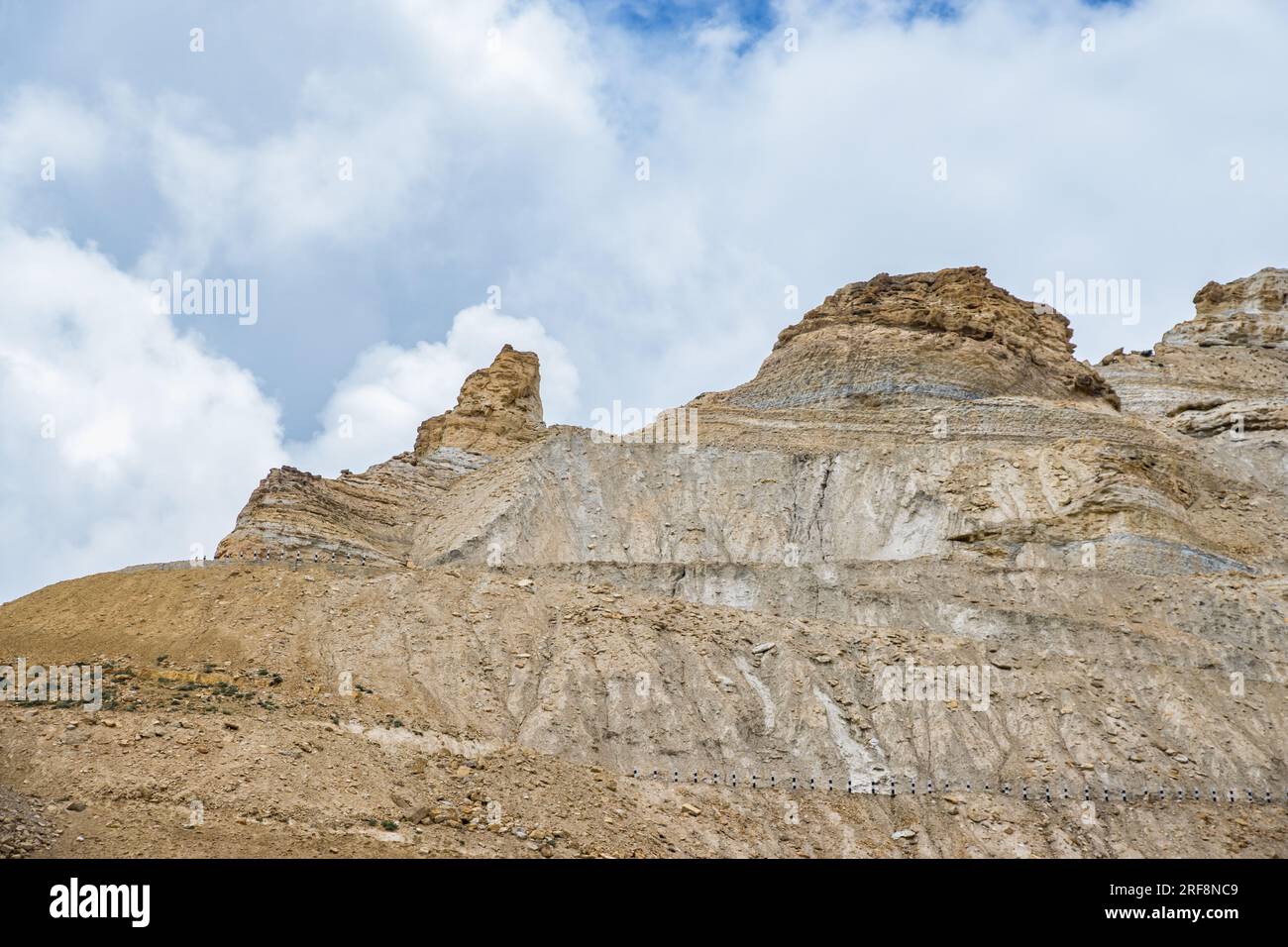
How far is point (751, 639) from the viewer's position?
3192 cm

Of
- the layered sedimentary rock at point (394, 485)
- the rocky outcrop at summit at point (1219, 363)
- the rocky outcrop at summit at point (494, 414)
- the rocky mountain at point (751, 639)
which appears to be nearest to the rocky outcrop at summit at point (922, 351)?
the rocky mountain at point (751, 639)

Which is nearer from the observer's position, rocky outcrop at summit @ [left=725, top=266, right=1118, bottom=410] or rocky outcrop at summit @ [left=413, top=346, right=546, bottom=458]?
rocky outcrop at summit @ [left=725, top=266, right=1118, bottom=410]

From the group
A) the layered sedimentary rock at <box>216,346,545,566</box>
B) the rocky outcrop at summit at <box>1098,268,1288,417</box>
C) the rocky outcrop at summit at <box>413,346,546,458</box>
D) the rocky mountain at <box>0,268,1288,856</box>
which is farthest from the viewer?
the rocky outcrop at summit at <box>1098,268,1288,417</box>

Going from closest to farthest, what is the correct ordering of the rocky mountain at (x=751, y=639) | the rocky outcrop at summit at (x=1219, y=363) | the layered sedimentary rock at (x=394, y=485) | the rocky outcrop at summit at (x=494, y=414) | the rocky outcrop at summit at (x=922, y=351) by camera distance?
the rocky mountain at (x=751, y=639) → the layered sedimentary rock at (x=394, y=485) → the rocky outcrop at summit at (x=922, y=351) → the rocky outcrop at summit at (x=494, y=414) → the rocky outcrop at summit at (x=1219, y=363)

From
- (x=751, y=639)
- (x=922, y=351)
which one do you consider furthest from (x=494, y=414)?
(x=751, y=639)

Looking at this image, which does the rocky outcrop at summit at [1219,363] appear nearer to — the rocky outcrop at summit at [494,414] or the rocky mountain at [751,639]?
the rocky mountain at [751,639]

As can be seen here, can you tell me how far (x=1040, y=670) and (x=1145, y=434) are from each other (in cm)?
2155

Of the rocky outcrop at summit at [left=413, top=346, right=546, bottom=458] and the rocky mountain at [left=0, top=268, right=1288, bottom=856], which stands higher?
the rocky outcrop at summit at [left=413, top=346, right=546, bottom=458]

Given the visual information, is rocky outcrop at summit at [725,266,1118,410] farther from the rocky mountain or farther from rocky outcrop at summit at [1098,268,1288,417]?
rocky outcrop at summit at [1098,268,1288,417]

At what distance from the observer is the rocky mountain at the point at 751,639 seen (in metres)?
24.5

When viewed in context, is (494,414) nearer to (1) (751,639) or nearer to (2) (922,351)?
(2) (922,351)

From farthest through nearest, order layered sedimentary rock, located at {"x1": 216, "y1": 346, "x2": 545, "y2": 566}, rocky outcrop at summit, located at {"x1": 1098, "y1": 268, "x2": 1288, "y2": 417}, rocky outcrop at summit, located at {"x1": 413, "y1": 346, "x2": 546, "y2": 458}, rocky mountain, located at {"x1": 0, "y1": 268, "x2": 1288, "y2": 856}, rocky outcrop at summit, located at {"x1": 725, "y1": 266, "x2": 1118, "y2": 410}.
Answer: rocky outcrop at summit, located at {"x1": 1098, "y1": 268, "x2": 1288, "y2": 417} → rocky outcrop at summit, located at {"x1": 413, "y1": 346, "x2": 546, "y2": 458} → rocky outcrop at summit, located at {"x1": 725, "y1": 266, "x2": 1118, "y2": 410} → layered sedimentary rock, located at {"x1": 216, "y1": 346, "x2": 545, "y2": 566} → rocky mountain, located at {"x1": 0, "y1": 268, "x2": 1288, "y2": 856}

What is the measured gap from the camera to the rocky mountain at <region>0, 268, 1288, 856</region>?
24453 millimetres

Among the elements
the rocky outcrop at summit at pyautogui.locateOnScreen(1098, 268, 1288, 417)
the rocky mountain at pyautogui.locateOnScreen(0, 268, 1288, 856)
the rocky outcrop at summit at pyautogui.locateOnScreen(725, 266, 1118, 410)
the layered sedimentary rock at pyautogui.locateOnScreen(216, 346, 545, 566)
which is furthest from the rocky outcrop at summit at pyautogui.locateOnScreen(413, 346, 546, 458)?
the rocky outcrop at summit at pyautogui.locateOnScreen(1098, 268, 1288, 417)
